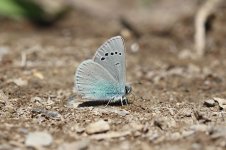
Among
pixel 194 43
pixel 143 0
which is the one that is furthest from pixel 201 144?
pixel 143 0

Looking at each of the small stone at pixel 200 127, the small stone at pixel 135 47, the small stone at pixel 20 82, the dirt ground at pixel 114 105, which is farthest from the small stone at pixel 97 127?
the small stone at pixel 135 47

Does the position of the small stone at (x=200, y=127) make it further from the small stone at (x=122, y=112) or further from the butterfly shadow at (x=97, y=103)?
the butterfly shadow at (x=97, y=103)

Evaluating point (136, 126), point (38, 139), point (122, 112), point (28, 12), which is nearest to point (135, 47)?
point (28, 12)

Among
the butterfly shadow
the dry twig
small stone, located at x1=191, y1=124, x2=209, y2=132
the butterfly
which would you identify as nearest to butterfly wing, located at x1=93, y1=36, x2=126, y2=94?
the butterfly

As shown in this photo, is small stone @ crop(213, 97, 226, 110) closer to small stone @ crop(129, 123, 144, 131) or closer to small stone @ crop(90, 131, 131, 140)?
small stone @ crop(129, 123, 144, 131)

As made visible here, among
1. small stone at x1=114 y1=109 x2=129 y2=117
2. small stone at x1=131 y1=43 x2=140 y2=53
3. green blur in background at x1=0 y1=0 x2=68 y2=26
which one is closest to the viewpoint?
small stone at x1=114 y1=109 x2=129 y2=117

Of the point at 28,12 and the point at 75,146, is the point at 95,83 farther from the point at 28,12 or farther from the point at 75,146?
the point at 28,12

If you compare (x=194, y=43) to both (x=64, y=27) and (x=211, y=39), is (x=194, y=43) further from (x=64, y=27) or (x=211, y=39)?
(x=64, y=27)
